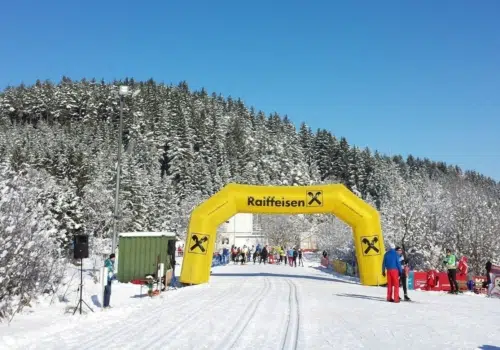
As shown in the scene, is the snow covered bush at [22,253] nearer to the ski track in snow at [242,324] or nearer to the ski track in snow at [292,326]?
the ski track in snow at [242,324]

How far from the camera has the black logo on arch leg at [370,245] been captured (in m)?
19.1

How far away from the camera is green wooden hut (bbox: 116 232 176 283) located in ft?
69.2

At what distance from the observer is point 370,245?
63.1ft

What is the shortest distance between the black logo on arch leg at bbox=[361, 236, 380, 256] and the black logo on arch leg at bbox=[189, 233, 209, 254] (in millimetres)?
6631

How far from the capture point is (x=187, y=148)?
104m

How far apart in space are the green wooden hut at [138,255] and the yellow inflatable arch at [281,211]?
2.63 m

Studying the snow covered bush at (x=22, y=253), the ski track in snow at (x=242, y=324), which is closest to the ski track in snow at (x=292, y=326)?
the ski track in snow at (x=242, y=324)

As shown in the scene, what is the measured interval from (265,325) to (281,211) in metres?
11.5

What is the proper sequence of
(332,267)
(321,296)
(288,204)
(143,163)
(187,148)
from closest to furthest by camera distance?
(321,296) → (288,204) → (332,267) → (143,163) → (187,148)

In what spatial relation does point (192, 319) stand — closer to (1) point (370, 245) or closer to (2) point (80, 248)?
(2) point (80, 248)

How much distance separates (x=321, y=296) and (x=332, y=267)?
23495 mm

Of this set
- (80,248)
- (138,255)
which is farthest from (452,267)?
(138,255)

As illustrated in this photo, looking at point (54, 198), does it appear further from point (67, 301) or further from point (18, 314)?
point (18, 314)

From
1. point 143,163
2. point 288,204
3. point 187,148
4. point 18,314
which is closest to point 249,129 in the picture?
point 187,148
